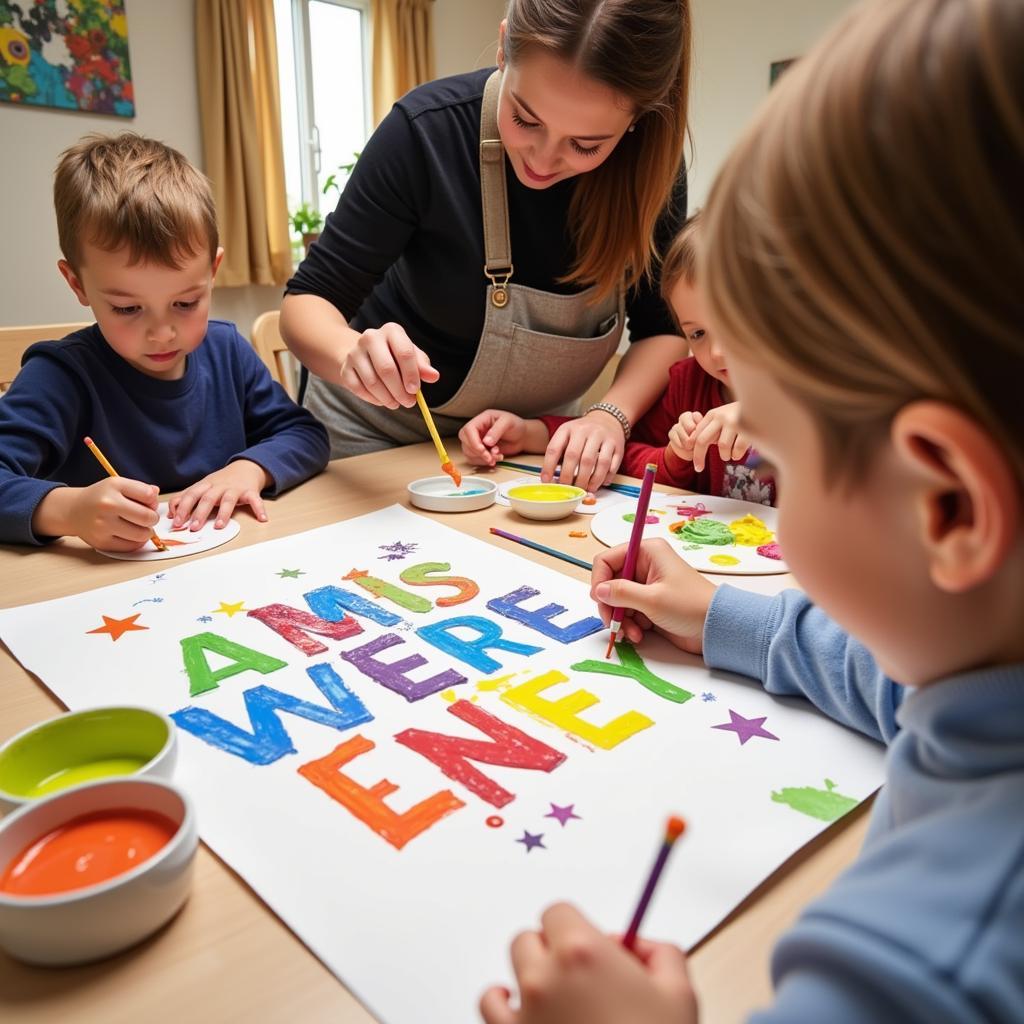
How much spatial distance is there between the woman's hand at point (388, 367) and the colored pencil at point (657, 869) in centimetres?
77

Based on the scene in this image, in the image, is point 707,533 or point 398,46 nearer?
point 707,533

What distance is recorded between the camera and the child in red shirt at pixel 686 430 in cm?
108

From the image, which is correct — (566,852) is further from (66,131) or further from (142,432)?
(66,131)

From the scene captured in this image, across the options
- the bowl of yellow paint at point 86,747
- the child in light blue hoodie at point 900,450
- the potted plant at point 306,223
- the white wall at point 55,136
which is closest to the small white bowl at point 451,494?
the bowl of yellow paint at point 86,747

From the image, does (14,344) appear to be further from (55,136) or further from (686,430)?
(55,136)

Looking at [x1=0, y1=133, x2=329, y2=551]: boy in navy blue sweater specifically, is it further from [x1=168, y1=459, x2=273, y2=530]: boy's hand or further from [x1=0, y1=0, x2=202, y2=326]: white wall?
[x1=0, y1=0, x2=202, y2=326]: white wall

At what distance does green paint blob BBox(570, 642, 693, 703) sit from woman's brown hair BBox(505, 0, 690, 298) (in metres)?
0.67

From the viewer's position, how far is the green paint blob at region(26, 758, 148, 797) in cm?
47

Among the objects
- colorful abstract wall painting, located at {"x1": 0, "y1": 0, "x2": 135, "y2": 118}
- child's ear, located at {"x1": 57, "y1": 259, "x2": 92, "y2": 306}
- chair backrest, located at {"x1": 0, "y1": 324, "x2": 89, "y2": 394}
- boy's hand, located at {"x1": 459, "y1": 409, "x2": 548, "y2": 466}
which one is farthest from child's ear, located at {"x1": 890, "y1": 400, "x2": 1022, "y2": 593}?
colorful abstract wall painting, located at {"x1": 0, "y1": 0, "x2": 135, "y2": 118}

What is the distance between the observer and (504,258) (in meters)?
1.18

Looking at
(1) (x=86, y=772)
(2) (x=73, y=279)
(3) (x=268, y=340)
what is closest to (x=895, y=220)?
(1) (x=86, y=772)

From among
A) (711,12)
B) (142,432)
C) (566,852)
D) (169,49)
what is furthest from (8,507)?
(711,12)

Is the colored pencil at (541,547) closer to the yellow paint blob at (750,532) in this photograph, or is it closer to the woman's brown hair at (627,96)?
the yellow paint blob at (750,532)

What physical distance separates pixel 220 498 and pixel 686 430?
2.02ft
